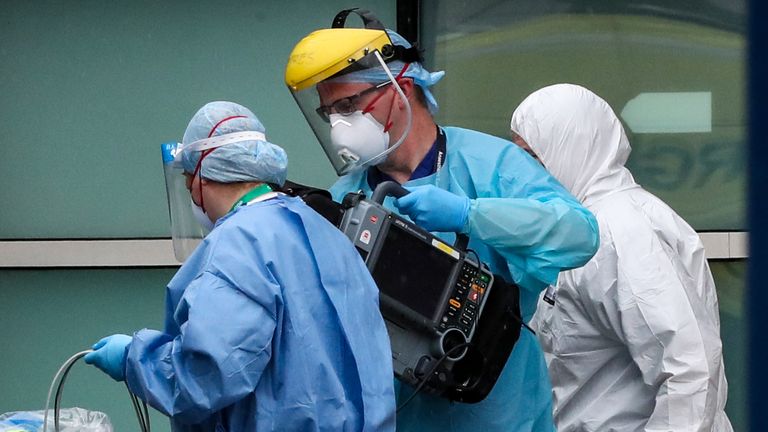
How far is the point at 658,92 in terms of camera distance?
472 cm

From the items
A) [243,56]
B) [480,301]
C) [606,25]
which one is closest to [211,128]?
[480,301]

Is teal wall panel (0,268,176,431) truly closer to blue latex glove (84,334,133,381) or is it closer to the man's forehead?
the man's forehead

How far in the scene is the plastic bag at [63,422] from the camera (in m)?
2.53

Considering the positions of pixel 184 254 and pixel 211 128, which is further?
pixel 184 254

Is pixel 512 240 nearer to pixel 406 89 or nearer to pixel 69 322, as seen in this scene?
pixel 406 89

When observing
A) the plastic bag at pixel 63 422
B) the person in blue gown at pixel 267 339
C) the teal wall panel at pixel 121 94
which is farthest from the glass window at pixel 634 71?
the person in blue gown at pixel 267 339

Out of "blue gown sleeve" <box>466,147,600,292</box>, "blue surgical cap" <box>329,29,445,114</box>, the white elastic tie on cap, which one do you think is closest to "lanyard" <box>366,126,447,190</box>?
"blue surgical cap" <box>329,29,445,114</box>

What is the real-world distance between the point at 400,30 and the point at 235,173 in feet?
7.89

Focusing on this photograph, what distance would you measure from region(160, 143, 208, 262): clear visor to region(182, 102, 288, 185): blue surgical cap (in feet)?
0.55

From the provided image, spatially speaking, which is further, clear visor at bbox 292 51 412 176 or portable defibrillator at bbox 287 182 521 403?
clear visor at bbox 292 51 412 176

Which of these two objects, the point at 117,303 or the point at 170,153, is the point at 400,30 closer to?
the point at 117,303

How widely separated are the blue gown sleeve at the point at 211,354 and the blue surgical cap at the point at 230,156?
1.07ft

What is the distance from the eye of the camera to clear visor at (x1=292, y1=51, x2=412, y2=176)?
2631 mm

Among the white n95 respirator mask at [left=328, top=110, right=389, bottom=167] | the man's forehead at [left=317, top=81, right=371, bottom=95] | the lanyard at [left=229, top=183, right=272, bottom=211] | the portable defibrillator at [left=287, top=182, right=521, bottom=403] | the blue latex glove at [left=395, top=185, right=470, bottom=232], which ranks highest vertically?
the man's forehead at [left=317, top=81, right=371, bottom=95]
